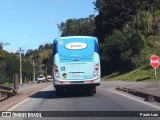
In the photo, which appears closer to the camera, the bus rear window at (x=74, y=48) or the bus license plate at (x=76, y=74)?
the bus license plate at (x=76, y=74)

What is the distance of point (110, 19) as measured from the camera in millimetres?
82625

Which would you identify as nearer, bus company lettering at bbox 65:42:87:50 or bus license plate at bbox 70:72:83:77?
bus license plate at bbox 70:72:83:77

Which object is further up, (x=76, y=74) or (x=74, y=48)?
(x=74, y=48)

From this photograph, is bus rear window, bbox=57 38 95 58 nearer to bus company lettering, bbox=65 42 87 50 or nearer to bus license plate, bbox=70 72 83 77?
bus company lettering, bbox=65 42 87 50

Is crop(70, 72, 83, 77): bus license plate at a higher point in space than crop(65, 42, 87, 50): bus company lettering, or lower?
lower

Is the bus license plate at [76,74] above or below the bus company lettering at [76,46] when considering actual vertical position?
below

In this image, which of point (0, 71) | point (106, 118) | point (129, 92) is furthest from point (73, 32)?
point (106, 118)

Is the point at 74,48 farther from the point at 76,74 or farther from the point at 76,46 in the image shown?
the point at 76,74

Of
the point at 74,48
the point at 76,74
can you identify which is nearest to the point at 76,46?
the point at 74,48

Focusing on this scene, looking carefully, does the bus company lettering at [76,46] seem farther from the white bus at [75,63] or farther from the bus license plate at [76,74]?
the bus license plate at [76,74]

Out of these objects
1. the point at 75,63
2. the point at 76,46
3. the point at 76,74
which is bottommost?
the point at 76,74

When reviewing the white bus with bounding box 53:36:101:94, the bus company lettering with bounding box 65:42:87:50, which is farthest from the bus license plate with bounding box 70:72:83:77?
the bus company lettering with bounding box 65:42:87:50

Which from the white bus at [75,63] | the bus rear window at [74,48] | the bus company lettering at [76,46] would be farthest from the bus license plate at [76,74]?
the bus company lettering at [76,46]

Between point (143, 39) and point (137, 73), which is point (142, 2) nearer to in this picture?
point (143, 39)
